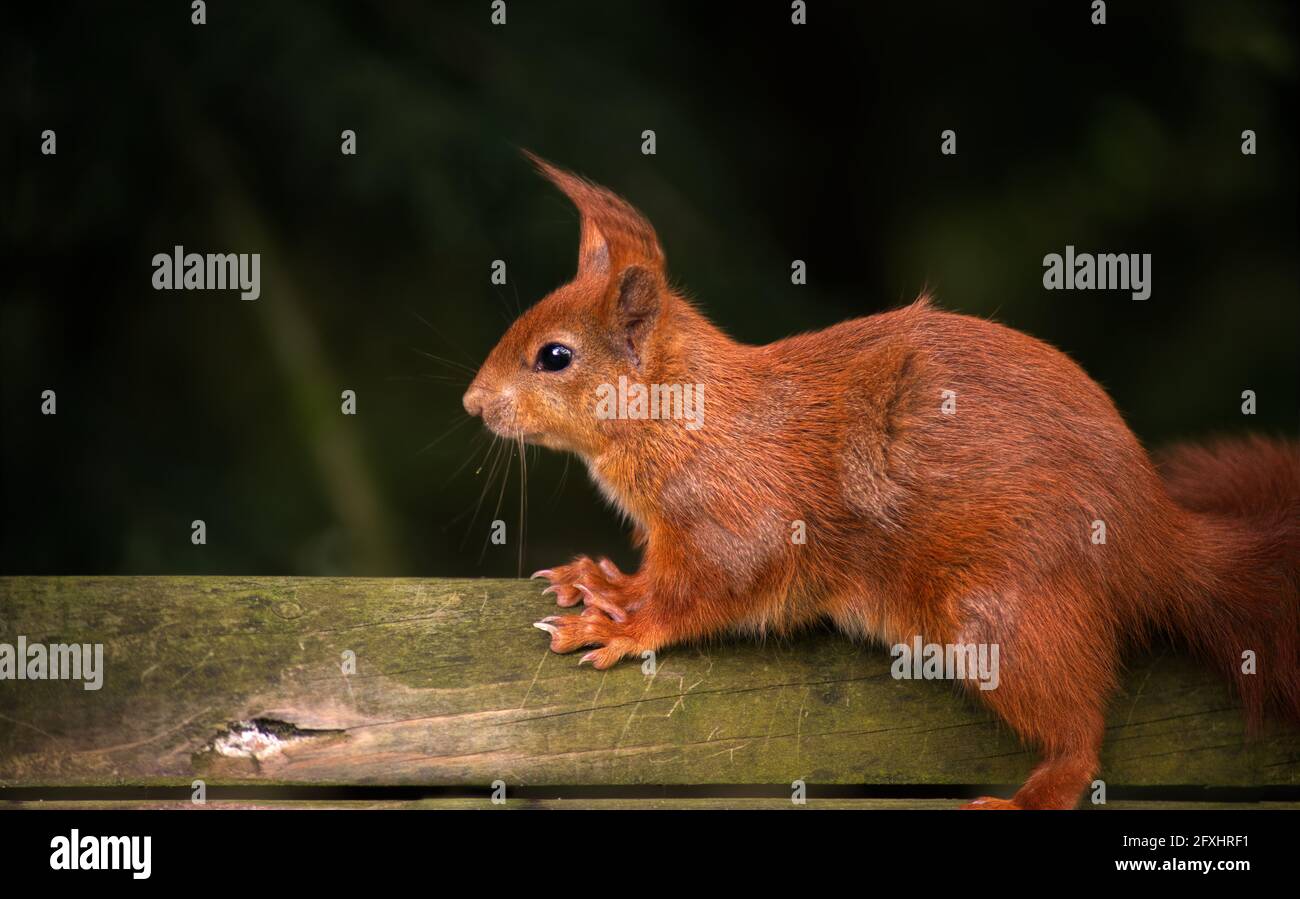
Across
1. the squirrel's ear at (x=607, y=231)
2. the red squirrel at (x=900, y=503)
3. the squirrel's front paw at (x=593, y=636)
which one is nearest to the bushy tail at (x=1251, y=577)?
the red squirrel at (x=900, y=503)

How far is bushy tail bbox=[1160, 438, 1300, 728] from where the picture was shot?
8.87 ft

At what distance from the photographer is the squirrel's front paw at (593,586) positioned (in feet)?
9.36

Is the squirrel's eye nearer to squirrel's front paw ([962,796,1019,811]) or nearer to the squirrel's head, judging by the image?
the squirrel's head

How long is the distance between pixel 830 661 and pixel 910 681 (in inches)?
6.8

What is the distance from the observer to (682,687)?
2689 mm

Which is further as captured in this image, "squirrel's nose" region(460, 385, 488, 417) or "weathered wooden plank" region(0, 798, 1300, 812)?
"squirrel's nose" region(460, 385, 488, 417)

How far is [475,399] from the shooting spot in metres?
3.03

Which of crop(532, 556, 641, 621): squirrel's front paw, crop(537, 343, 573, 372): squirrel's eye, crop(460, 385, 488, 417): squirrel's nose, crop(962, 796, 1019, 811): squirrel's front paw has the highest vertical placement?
crop(537, 343, 573, 372): squirrel's eye

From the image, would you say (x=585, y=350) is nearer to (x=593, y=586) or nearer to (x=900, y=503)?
(x=593, y=586)

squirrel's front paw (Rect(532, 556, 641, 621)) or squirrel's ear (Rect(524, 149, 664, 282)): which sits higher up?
squirrel's ear (Rect(524, 149, 664, 282))

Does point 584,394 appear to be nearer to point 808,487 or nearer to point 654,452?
point 654,452

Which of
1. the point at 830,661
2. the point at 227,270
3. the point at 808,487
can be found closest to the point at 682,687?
the point at 830,661

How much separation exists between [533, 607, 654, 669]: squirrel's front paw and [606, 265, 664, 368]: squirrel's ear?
630 mm

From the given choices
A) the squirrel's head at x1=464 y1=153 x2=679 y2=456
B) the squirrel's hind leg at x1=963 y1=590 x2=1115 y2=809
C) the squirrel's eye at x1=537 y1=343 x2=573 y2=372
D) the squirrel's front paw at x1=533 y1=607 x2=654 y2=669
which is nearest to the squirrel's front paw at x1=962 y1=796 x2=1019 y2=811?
the squirrel's hind leg at x1=963 y1=590 x2=1115 y2=809
